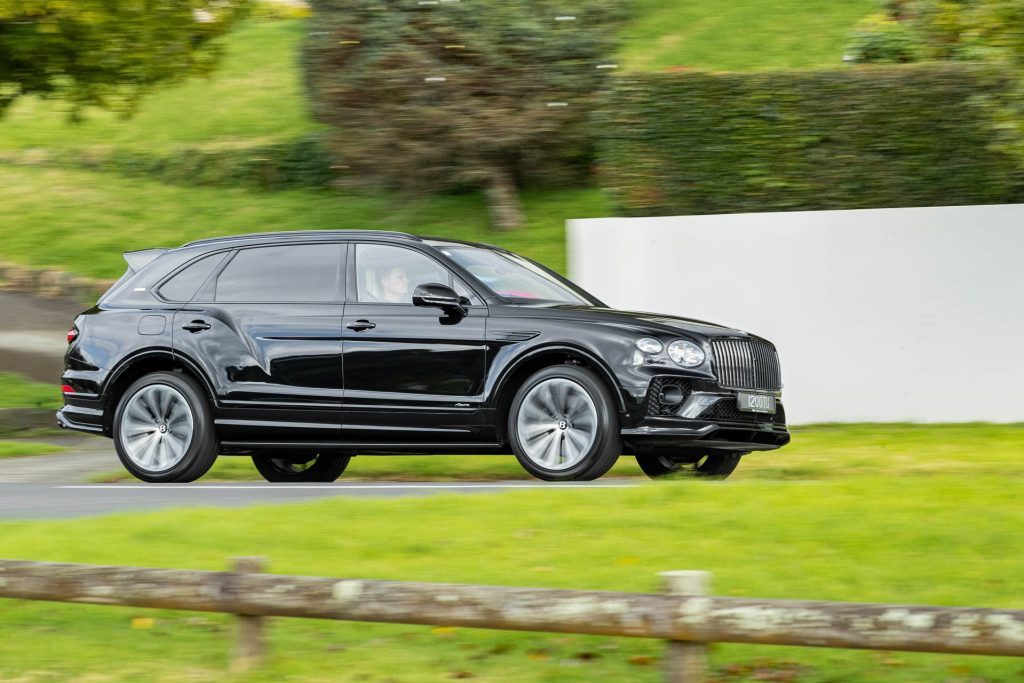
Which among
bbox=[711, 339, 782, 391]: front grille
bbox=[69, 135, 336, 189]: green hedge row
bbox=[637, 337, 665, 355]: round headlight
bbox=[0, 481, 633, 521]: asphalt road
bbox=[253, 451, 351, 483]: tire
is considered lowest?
bbox=[253, 451, 351, 483]: tire

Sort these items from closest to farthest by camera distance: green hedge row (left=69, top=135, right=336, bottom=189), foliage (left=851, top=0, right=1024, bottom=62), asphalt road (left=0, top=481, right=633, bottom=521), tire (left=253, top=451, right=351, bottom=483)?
asphalt road (left=0, top=481, right=633, bottom=521) < foliage (left=851, top=0, right=1024, bottom=62) < tire (left=253, top=451, right=351, bottom=483) < green hedge row (left=69, top=135, right=336, bottom=189)

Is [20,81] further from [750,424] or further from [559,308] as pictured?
[750,424]

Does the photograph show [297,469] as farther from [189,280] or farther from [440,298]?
[440,298]

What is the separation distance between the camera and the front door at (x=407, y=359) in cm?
1070

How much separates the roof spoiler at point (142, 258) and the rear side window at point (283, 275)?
0.69 m

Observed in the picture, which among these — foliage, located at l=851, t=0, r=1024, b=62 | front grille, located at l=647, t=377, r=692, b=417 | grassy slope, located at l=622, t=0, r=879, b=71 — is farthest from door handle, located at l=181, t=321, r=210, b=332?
grassy slope, located at l=622, t=0, r=879, b=71

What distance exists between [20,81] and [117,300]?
7.30m

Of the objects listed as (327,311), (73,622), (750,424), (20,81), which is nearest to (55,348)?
(20,81)

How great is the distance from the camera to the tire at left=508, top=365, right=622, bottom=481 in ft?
33.8

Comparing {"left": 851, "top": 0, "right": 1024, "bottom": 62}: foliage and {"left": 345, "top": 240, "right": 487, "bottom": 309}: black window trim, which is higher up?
{"left": 851, "top": 0, "right": 1024, "bottom": 62}: foliage

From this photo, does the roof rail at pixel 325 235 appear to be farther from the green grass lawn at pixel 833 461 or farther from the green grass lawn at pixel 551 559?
the green grass lawn at pixel 551 559

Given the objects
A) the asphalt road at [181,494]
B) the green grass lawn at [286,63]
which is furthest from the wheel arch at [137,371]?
the green grass lawn at [286,63]

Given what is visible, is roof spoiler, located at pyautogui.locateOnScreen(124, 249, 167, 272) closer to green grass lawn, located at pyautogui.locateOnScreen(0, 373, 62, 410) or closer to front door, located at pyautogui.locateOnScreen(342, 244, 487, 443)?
front door, located at pyautogui.locateOnScreen(342, 244, 487, 443)

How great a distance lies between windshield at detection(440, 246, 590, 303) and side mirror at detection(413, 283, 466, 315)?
338 mm
